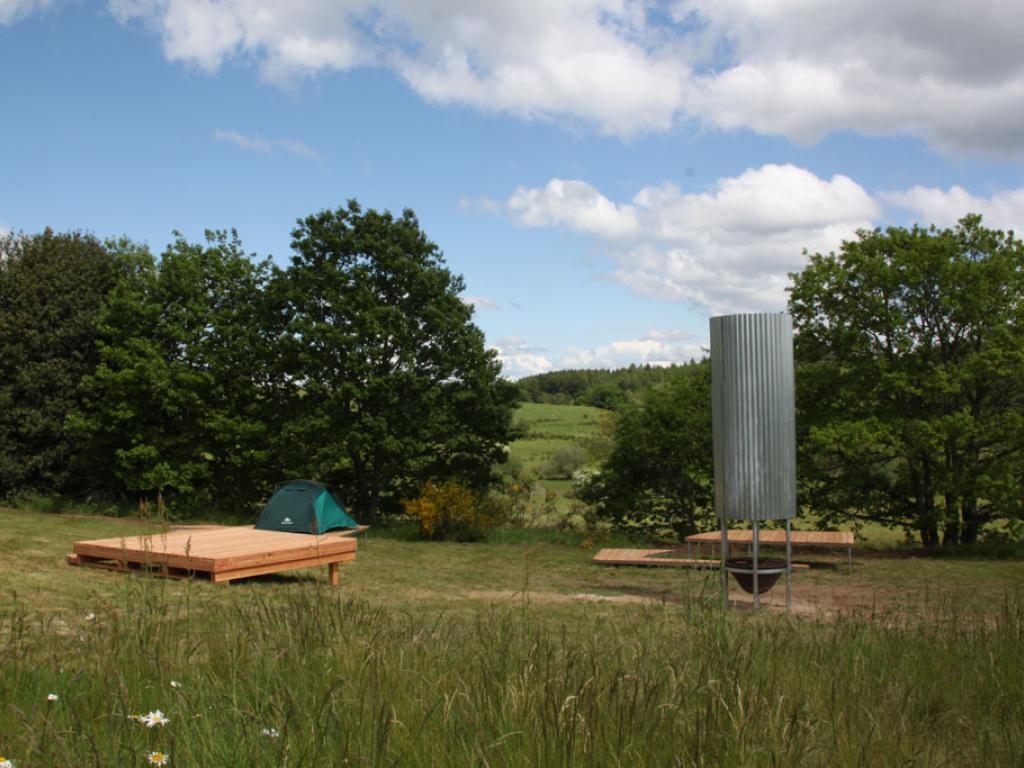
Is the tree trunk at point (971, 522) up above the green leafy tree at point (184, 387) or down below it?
below

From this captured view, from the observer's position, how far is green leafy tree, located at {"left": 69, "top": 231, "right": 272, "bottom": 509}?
1988 centimetres

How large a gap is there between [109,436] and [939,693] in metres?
20.0

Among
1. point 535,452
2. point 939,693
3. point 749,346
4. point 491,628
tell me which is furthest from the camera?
point 535,452

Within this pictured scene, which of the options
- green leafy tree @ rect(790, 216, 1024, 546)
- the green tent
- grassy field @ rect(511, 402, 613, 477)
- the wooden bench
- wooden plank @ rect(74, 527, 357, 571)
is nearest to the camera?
wooden plank @ rect(74, 527, 357, 571)

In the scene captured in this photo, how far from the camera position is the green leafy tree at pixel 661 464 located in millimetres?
17859

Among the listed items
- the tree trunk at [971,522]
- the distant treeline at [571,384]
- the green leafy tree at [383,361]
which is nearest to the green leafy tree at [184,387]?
the green leafy tree at [383,361]

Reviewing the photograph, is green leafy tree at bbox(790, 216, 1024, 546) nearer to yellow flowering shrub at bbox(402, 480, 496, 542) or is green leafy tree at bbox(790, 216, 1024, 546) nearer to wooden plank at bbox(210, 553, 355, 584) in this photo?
yellow flowering shrub at bbox(402, 480, 496, 542)

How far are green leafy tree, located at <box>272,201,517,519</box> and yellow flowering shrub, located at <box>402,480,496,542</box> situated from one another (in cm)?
124

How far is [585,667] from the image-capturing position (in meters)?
3.22

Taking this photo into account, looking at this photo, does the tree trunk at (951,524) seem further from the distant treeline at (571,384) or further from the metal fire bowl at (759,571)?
the distant treeline at (571,384)

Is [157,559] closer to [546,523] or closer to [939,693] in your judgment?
[939,693]

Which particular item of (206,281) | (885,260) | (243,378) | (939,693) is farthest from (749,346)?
(206,281)

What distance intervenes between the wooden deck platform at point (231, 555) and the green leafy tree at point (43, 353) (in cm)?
1025

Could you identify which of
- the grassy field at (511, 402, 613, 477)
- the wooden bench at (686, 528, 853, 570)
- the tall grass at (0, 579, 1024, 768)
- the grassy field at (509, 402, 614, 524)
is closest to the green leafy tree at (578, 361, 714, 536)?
the grassy field at (509, 402, 614, 524)
